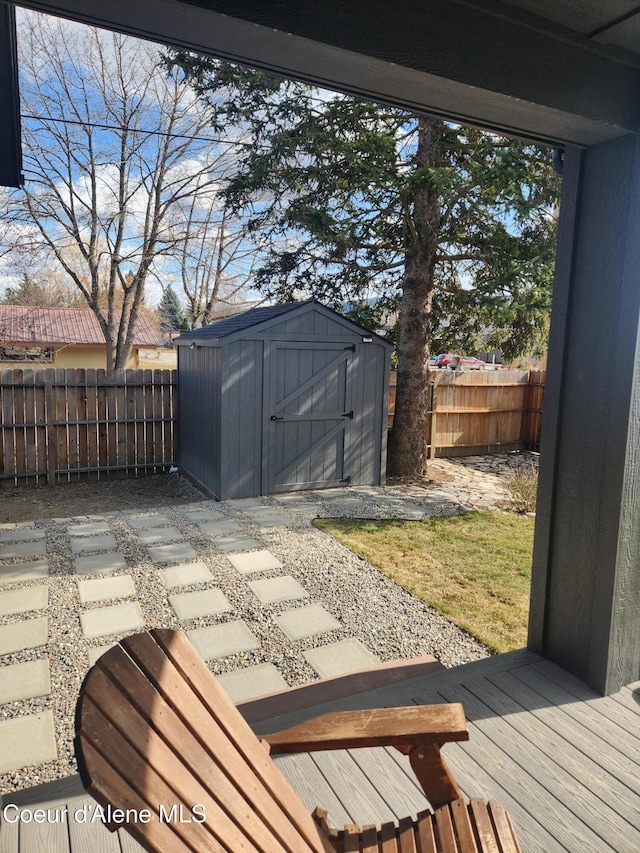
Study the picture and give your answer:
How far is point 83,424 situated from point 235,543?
3720mm

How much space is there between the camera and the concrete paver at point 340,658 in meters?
3.17

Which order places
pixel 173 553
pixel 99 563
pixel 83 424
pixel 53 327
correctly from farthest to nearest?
pixel 53 327, pixel 83 424, pixel 173 553, pixel 99 563

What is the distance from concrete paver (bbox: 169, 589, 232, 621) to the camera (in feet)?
12.5

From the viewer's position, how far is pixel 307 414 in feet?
23.4

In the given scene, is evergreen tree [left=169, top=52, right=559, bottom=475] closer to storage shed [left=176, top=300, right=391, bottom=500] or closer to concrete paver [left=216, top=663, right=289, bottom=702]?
storage shed [left=176, top=300, right=391, bottom=500]

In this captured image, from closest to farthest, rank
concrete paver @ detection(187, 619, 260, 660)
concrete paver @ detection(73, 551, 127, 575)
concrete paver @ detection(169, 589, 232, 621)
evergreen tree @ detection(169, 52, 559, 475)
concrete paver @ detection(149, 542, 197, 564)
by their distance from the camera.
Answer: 1. concrete paver @ detection(187, 619, 260, 660)
2. concrete paver @ detection(169, 589, 232, 621)
3. concrete paver @ detection(73, 551, 127, 575)
4. concrete paver @ detection(149, 542, 197, 564)
5. evergreen tree @ detection(169, 52, 559, 475)

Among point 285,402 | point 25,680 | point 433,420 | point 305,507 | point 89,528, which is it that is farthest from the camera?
point 433,420

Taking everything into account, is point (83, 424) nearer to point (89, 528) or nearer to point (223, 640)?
point (89, 528)

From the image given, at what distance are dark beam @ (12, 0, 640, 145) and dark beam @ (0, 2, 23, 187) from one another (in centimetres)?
146

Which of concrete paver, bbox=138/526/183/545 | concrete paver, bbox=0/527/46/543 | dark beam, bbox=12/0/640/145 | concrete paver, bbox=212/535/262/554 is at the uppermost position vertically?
dark beam, bbox=12/0/640/145

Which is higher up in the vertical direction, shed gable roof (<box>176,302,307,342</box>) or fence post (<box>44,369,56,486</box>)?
Answer: shed gable roof (<box>176,302,307,342</box>)

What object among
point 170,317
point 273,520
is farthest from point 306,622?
point 170,317

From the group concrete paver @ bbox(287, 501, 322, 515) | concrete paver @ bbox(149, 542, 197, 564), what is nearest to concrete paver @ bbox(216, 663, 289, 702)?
concrete paver @ bbox(149, 542, 197, 564)

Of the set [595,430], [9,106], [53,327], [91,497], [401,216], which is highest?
[401,216]
